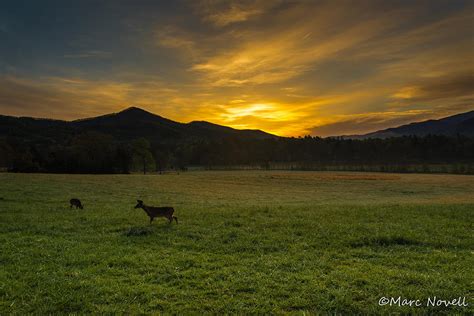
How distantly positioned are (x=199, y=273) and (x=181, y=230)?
6627 millimetres

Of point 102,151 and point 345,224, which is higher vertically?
point 102,151

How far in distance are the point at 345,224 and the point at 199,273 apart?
1044 cm

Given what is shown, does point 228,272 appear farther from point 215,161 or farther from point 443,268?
point 215,161

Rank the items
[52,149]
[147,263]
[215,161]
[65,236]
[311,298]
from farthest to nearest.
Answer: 1. [215,161]
2. [52,149]
3. [65,236]
4. [147,263]
5. [311,298]

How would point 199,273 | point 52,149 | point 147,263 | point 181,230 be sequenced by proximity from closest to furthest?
point 199,273, point 147,263, point 181,230, point 52,149

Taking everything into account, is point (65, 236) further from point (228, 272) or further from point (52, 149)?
point (52, 149)

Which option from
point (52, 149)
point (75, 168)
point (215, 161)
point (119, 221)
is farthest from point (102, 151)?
point (119, 221)

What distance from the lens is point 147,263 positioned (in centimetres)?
1109

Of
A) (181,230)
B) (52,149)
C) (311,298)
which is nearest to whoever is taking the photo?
(311,298)

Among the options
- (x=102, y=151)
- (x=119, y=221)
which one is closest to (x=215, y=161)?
(x=102, y=151)

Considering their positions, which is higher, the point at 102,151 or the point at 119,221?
the point at 102,151

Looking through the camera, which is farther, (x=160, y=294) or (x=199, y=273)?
(x=199, y=273)

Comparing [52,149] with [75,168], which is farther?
[52,149]

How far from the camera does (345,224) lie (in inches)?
690
